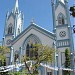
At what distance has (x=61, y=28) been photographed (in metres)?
25.9

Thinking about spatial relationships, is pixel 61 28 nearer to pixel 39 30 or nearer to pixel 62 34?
pixel 62 34

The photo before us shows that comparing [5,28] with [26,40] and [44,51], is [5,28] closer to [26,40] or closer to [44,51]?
[26,40]

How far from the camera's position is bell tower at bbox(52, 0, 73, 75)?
24.2 meters

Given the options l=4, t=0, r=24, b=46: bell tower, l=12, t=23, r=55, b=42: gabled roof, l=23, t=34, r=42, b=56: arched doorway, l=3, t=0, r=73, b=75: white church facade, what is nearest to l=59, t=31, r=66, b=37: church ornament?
l=3, t=0, r=73, b=75: white church facade

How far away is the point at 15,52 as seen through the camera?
27.5m

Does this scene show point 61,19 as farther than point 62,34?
Yes

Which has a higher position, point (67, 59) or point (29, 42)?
point (29, 42)

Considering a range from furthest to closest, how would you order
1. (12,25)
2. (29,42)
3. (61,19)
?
1. (12,25)
2. (61,19)
3. (29,42)

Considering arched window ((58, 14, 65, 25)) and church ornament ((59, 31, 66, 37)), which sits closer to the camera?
church ornament ((59, 31, 66, 37))

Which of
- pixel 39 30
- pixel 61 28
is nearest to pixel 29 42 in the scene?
pixel 39 30

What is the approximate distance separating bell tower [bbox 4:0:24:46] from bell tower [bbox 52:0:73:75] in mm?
7373

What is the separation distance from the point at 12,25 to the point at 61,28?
9665 mm

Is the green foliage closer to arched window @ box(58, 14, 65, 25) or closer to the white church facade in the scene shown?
the white church facade

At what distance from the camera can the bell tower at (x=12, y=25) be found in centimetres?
3019
